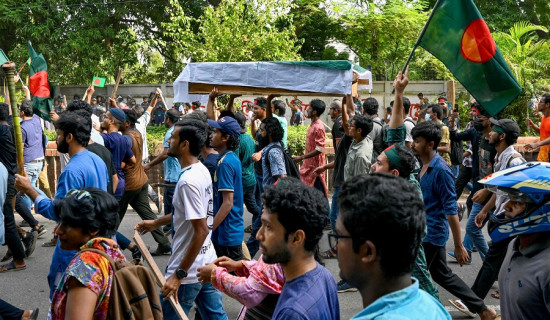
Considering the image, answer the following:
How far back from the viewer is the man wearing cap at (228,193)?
485cm

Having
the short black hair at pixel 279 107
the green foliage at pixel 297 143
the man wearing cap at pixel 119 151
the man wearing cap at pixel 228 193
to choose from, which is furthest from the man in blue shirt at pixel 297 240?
the green foliage at pixel 297 143

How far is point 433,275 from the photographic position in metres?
5.04

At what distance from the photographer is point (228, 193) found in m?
4.81

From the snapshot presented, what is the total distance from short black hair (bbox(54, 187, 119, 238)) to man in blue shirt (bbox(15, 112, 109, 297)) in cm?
70

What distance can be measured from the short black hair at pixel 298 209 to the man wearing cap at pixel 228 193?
198 centimetres

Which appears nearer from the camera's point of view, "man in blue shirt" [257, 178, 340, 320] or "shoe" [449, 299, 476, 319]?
"man in blue shirt" [257, 178, 340, 320]

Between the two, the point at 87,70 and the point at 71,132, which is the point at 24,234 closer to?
the point at 71,132

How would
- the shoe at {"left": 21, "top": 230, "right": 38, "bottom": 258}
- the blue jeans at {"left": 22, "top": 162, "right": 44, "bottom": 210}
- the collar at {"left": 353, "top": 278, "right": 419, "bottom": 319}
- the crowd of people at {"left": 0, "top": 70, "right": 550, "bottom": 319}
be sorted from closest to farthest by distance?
the collar at {"left": 353, "top": 278, "right": 419, "bottom": 319}, the crowd of people at {"left": 0, "top": 70, "right": 550, "bottom": 319}, the shoe at {"left": 21, "top": 230, "right": 38, "bottom": 258}, the blue jeans at {"left": 22, "top": 162, "right": 44, "bottom": 210}

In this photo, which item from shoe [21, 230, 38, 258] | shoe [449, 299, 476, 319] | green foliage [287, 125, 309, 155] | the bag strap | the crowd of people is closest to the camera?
the crowd of people

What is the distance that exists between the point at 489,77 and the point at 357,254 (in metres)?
3.24

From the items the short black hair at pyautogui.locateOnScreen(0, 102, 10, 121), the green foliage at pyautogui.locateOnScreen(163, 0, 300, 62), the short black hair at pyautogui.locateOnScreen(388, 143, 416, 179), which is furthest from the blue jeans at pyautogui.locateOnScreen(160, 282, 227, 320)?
the green foliage at pyautogui.locateOnScreen(163, 0, 300, 62)

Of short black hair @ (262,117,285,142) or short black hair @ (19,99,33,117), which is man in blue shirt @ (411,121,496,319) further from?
short black hair @ (19,99,33,117)

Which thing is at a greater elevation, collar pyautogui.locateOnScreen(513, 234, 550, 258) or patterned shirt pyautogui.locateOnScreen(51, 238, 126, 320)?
collar pyautogui.locateOnScreen(513, 234, 550, 258)

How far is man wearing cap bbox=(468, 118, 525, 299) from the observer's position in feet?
16.9
